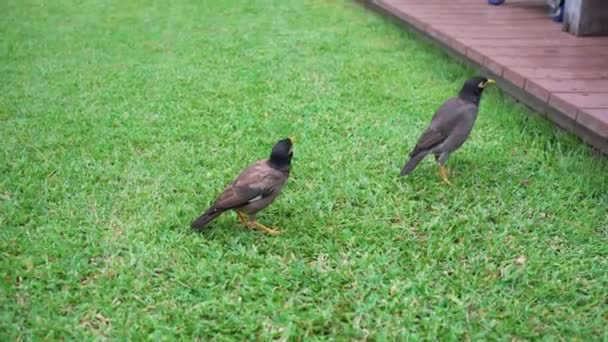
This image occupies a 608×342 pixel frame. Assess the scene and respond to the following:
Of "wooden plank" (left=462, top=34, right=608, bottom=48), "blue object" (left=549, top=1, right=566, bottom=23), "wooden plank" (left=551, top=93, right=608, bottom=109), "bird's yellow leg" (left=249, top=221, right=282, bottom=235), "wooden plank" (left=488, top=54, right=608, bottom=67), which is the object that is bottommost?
"bird's yellow leg" (left=249, top=221, right=282, bottom=235)

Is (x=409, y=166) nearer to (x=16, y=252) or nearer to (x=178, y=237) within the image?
(x=178, y=237)

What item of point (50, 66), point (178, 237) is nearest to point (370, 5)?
point (50, 66)

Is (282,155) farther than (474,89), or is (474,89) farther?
(474,89)

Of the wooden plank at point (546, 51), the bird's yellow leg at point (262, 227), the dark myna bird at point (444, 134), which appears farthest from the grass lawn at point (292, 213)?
the wooden plank at point (546, 51)

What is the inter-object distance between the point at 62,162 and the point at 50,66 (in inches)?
122

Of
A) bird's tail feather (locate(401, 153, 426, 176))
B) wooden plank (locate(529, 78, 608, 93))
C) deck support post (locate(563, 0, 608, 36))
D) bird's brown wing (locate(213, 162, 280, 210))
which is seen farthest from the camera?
deck support post (locate(563, 0, 608, 36))

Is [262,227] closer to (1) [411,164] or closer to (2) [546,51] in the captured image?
(1) [411,164]

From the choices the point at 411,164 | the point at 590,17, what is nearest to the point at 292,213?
the point at 411,164

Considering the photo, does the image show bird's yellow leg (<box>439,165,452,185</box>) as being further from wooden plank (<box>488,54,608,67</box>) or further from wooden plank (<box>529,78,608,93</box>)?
wooden plank (<box>488,54,608,67</box>)

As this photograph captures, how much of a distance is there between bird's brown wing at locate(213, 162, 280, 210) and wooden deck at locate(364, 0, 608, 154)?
2.20 meters

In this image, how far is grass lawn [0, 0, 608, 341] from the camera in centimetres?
292

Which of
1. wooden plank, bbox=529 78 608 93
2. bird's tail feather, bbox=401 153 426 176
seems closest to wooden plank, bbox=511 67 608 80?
wooden plank, bbox=529 78 608 93

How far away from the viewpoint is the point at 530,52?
611cm

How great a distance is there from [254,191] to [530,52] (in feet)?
12.6
